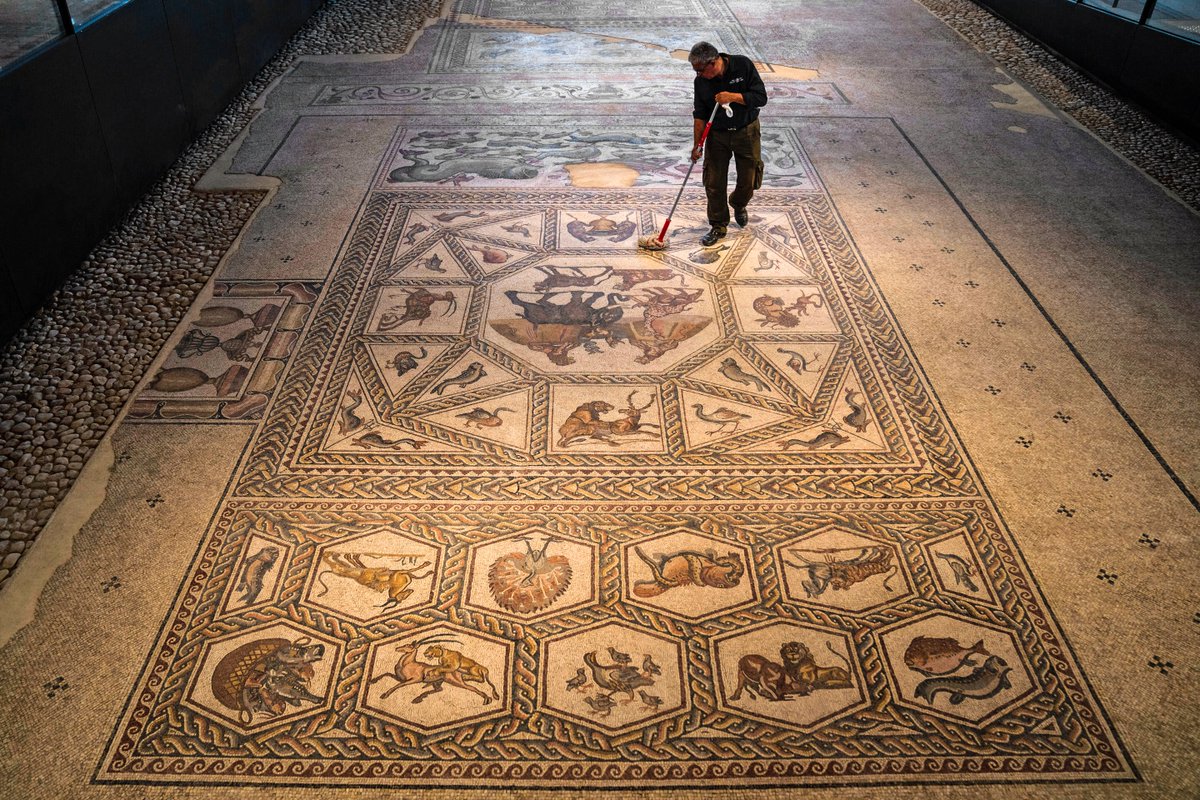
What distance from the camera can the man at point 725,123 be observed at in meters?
4.91

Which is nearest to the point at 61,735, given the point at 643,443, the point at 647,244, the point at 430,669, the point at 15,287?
the point at 430,669

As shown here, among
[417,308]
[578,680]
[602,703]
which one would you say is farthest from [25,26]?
[602,703]

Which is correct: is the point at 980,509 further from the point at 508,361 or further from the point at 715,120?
the point at 715,120

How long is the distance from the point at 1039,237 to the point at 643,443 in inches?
129

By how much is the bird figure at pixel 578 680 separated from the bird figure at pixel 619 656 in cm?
11

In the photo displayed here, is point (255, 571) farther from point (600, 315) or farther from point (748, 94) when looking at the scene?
point (748, 94)

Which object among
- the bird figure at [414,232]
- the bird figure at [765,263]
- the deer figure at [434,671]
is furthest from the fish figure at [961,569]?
the bird figure at [414,232]

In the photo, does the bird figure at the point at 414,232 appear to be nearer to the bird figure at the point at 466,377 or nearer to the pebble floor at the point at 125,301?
the pebble floor at the point at 125,301

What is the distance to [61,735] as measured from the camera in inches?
107

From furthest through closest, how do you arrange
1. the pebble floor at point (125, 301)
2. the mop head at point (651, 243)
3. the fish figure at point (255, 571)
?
the mop head at point (651, 243), the pebble floor at point (125, 301), the fish figure at point (255, 571)

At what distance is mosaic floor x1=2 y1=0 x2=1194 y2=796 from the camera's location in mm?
→ 2744

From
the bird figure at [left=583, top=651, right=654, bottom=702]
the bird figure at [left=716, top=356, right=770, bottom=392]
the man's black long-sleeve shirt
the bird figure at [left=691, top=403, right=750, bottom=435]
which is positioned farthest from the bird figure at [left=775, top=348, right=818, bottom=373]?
the bird figure at [left=583, top=651, right=654, bottom=702]

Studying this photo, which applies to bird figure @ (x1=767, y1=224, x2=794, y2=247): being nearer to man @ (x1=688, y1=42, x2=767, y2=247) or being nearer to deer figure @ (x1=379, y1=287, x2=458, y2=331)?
man @ (x1=688, y1=42, x2=767, y2=247)

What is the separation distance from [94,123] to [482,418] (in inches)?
127
